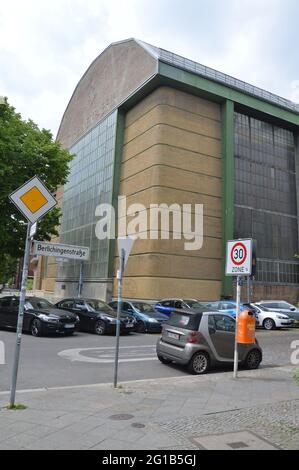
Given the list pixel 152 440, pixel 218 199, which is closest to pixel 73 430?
pixel 152 440

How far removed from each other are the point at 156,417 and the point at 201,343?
13.6ft

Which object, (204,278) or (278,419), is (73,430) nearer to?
(278,419)

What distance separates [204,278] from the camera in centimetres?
3100

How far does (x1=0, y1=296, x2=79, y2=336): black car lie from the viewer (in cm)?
Answer: 1523

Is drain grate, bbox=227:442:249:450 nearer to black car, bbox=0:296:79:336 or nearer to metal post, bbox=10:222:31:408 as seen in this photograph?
metal post, bbox=10:222:31:408

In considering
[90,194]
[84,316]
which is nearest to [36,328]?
[84,316]

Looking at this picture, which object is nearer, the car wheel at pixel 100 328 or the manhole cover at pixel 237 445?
the manhole cover at pixel 237 445

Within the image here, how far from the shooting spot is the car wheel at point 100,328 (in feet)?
55.7

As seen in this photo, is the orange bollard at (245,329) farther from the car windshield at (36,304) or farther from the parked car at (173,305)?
the parked car at (173,305)

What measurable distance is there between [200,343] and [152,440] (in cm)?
510

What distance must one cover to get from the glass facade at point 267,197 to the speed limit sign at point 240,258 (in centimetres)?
2367

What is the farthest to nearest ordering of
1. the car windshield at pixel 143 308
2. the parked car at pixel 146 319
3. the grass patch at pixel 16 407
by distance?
the car windshield at pixel 143 308, the parked car at pixel 146 319, the grass patch at pixel 16 407
